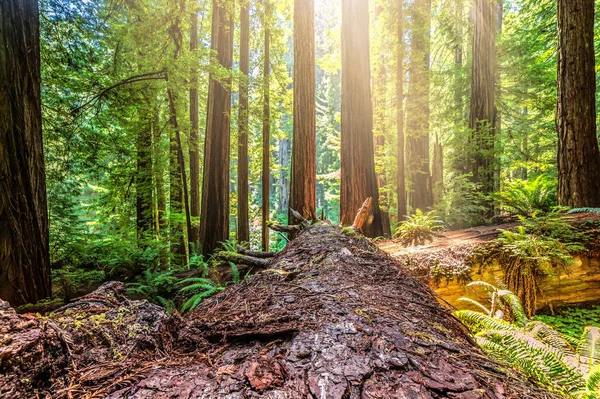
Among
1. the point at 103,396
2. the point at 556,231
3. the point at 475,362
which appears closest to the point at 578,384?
the point at 475,362

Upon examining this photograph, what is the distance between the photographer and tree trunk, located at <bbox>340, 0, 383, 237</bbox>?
5.38 meters

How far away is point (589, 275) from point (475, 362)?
4271mm

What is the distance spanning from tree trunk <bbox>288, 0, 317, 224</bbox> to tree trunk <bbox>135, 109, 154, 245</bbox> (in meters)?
3.55

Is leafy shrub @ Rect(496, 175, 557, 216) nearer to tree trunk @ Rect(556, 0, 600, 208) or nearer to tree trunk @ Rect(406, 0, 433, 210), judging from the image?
tree trunk @ Rect(556, 0, 600, 208)

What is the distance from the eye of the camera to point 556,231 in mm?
3639

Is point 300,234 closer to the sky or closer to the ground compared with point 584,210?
closer to the ground

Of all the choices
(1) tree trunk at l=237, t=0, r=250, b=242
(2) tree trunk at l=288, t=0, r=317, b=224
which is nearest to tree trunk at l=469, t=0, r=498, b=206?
(2) tree trunk at l=288, t=0, r=317, b=224

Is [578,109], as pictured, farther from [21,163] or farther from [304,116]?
[21,163]

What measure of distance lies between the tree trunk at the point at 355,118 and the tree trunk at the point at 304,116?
27.8 inches

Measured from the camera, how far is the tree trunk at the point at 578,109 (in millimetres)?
4512

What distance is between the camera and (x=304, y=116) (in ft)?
17.6

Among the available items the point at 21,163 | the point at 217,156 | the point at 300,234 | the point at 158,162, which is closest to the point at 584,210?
the point at 300,234

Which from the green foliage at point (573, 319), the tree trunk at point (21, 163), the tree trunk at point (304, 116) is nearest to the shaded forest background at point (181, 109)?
the tree trunk at point (304, 116)

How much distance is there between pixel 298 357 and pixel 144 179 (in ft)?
25.2
